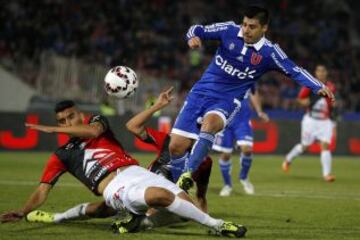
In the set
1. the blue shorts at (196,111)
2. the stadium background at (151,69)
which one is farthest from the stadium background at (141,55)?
the blue shorts at (196,111)

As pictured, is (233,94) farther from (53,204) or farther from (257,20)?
(53,204)

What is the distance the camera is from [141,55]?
28.0m

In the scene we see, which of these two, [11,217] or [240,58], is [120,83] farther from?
[11,217]

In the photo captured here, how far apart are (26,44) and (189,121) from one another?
1724cm

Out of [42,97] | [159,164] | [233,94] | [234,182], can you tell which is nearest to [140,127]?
[159,164]

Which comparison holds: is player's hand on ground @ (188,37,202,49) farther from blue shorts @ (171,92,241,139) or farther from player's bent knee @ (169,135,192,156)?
player's bent knee @ (169,135,192,156)

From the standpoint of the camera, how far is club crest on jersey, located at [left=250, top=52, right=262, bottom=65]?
1010cm

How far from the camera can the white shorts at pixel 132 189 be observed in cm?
810

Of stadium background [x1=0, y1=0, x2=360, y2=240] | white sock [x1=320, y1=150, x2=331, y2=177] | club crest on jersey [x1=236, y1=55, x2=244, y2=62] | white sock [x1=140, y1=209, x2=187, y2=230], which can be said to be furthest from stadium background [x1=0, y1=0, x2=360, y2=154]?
white sock [x1=140, y1=209, x2=187, y2=230]

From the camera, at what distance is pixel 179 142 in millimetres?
10211

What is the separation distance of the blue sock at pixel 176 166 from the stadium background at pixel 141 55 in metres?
13.9

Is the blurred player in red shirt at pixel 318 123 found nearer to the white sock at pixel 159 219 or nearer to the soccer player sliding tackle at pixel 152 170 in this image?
the soccer player sliding tackle at pixel 152 170

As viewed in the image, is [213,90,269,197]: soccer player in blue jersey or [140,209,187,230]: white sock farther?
[213,90,269,197]: soccer player in blue jersey

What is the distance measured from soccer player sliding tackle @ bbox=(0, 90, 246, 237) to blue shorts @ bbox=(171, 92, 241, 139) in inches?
64.1
